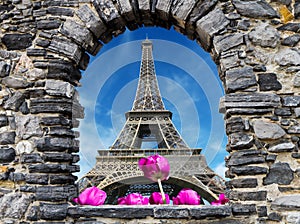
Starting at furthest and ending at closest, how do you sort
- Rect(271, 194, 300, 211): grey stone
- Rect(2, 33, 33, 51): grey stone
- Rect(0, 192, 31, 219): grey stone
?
Rect(2, 33, 33, 51): grey stone → Rect(0, 192, 31, 219): grey stone → Rect(271, 194, 300, 211): grey stone

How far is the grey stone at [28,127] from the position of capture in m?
2.97

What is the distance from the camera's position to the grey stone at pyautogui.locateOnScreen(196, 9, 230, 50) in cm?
311

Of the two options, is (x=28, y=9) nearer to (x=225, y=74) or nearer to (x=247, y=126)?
(x=225, y=74)

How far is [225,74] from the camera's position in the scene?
3033 millimetres

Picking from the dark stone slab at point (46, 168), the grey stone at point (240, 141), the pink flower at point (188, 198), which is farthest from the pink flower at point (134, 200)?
the grey stone at point (240, 141)

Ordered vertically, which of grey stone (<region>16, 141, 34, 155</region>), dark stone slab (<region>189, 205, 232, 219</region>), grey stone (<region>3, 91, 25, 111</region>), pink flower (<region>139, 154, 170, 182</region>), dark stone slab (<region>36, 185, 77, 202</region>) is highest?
grey stone (<region>3, 91, 25, 111</region>)

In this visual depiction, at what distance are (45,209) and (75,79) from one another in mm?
1502

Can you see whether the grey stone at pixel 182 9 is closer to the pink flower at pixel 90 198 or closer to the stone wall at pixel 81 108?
the stone wall at pixel 81 108

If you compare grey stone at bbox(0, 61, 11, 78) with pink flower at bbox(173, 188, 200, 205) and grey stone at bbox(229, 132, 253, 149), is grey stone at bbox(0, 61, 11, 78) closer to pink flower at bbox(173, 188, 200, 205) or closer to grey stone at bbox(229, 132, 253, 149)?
pink flower at bbox(173, 188, 200, 205)

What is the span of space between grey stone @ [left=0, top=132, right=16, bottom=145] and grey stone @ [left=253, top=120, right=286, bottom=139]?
2621 millimetres

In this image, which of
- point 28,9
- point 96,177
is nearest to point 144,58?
point 96,177

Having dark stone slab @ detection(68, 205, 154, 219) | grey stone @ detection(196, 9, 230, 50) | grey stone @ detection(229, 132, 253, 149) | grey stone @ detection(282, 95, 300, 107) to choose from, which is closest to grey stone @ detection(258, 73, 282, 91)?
grey stone @ detection(282, 95, 300, 107)

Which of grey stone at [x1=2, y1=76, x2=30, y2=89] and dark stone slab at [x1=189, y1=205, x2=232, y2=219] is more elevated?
grey stone at [x1=2, y1=76, x2=30, y2=89]

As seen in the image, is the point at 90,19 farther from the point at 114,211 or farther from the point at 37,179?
the point at 114,211
